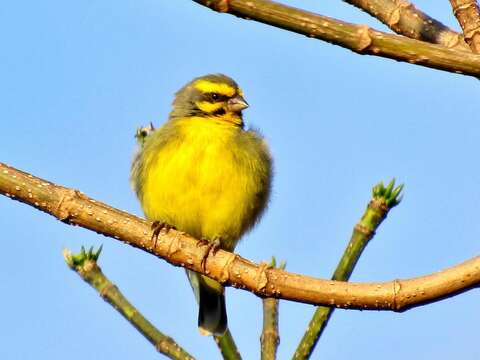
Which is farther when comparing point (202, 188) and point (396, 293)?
point (202, 188)

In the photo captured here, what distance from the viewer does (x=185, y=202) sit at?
4824 millimetres

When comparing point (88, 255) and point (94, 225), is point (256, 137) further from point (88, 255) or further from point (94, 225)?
point (94, 225)

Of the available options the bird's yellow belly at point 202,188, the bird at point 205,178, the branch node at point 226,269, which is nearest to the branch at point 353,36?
the branch node at point 226,269

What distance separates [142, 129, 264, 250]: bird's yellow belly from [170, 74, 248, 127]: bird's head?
0.54 meters

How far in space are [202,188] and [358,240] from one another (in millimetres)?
1504

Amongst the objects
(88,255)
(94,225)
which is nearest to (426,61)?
(94,225)

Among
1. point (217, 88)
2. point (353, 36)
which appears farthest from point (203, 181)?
point (353, 36)

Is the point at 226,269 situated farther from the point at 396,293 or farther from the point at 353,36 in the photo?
the point at 353,36

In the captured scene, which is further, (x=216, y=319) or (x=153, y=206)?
(x=216, y=319)

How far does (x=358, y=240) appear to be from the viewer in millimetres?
3502

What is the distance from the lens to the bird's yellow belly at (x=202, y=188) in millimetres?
4816

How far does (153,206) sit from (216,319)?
0.90 metres

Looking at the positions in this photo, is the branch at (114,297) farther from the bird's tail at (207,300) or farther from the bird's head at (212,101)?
the bird's head at (212,101)

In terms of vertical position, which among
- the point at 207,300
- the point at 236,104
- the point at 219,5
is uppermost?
the point at 236,104
